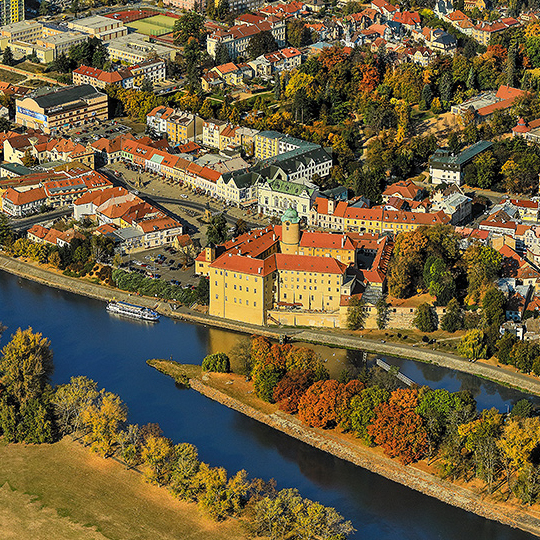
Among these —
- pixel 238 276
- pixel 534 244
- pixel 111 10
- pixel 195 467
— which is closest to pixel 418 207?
pixel 534 244

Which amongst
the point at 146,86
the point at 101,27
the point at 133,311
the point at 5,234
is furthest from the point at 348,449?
the point at 101,27

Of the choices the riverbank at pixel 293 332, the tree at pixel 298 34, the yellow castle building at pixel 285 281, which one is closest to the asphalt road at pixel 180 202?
the yellow castle building at pixel 285 281

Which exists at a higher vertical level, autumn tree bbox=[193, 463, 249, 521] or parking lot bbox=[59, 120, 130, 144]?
autumn tree bbox=[193, 463, 249, 521]

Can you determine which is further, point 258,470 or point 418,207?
point 418,207

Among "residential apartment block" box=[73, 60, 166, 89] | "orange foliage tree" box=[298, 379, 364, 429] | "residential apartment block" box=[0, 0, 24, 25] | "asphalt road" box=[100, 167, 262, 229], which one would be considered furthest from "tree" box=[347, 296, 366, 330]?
"residential apartment block" box=[0, 0, 24, 25]

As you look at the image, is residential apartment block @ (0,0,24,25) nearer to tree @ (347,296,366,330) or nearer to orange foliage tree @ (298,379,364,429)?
tree @ (347,296,366,330)

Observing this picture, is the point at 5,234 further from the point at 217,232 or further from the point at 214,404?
the point at 214,404

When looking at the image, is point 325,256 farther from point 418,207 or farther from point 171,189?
point 171,189
